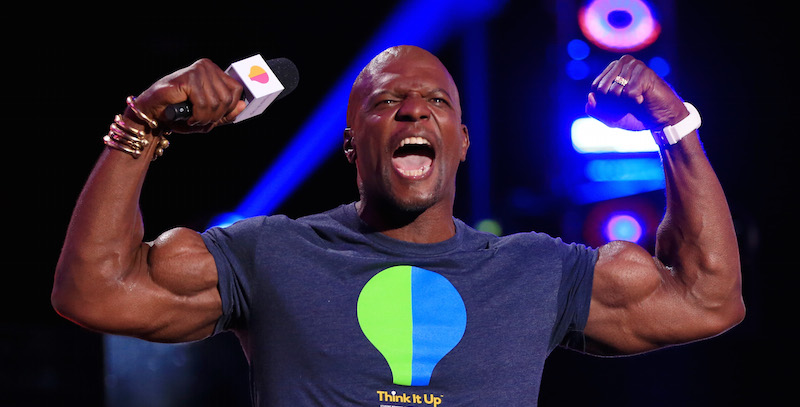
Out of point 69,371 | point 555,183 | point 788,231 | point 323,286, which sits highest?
point 555,183

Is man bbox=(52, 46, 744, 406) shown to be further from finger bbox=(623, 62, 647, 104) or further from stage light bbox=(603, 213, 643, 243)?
stage light bbox=(603, 213, 643, 243)

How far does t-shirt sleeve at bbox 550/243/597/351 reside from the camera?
2020mm

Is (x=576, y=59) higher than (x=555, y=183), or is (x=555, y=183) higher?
(x=576, y=59)

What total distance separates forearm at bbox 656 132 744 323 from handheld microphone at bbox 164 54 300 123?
1.01 meters

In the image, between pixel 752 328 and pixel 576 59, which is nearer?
pixel 752 328

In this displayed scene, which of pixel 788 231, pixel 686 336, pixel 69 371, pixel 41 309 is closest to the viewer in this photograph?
pixel 686 336

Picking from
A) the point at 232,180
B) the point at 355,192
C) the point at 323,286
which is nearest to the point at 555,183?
the point at 355,192

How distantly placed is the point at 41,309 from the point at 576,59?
141 inches

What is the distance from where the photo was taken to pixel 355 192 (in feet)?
16.8

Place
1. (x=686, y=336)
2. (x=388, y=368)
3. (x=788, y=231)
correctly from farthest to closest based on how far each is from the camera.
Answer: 1. (x=788, y=231)
2. (x=686, y=336)
3. (x=388, y=368)

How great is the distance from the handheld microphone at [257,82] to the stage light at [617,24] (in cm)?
374

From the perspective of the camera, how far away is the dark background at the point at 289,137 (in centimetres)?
438

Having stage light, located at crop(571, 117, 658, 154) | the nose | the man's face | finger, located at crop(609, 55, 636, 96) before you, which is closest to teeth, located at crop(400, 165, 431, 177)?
the man's face

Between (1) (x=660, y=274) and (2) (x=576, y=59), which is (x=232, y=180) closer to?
(2) (x=576, y=59)
